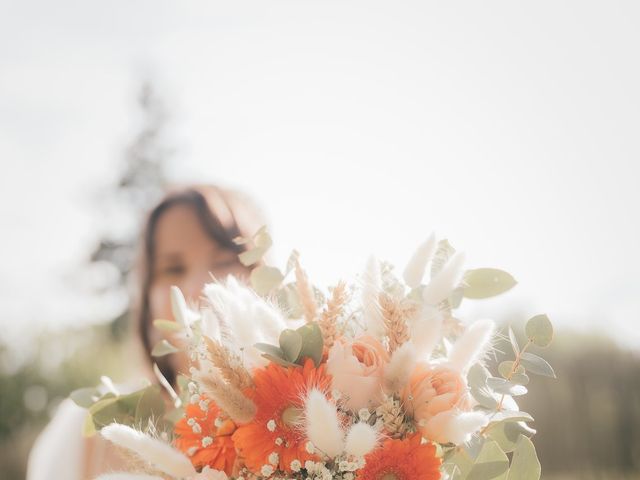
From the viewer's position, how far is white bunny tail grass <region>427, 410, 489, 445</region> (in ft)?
3.35

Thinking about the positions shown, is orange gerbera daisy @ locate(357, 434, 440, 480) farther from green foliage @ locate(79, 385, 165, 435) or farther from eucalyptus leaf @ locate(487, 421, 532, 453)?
green foliage @ locate(79, 385, 165, 435)

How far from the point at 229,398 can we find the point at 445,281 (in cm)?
41

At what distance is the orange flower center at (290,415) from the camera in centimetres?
107

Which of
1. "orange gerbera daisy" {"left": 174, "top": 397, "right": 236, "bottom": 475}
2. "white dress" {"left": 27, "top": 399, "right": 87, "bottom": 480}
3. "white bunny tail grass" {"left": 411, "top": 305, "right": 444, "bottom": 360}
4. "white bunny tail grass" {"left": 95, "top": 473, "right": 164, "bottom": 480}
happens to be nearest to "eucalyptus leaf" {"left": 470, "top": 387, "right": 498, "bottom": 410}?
"white bunny tail grass" {"left": 411, "top": 305, "right": 444, "bottom": 360}

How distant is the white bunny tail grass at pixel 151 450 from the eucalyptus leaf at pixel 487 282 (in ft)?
1.92

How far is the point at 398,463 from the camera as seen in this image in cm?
102

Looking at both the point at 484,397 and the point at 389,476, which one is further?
the point at 484,397

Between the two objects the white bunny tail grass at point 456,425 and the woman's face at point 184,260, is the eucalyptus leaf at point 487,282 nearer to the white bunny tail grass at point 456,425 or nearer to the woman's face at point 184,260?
the white bunny tail grass at point 456,425

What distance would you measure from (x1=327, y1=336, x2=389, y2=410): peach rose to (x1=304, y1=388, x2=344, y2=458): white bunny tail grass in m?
0.05

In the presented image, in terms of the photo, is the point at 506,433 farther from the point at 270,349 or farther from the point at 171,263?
the point at 171,263

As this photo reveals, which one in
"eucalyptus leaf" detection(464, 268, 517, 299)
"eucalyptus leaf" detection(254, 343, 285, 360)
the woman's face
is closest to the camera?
"eucalyptus leaf" detection(254, 343, 285, 360)

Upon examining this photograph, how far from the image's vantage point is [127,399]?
4.68ft

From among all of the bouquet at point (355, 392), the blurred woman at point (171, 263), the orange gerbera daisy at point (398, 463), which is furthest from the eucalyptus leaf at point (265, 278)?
the blurred woman at point (171, 263)

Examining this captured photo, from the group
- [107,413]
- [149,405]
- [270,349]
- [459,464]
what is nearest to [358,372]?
[270,349]
